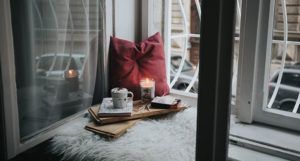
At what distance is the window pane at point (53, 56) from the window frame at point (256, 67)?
2.47 ft

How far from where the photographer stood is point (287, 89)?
5.59 feet

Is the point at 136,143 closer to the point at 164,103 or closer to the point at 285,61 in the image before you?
the point at 164,103

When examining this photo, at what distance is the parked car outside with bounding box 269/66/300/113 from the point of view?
1647 millimetres

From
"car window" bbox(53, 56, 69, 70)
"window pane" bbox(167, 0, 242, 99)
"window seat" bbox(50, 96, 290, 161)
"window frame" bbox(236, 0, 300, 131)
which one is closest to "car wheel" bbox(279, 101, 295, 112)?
"window frame" bbox(236, 0, 300, 131)

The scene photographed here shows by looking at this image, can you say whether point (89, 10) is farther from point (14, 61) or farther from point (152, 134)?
point (152, 134)

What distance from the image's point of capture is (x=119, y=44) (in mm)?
1805

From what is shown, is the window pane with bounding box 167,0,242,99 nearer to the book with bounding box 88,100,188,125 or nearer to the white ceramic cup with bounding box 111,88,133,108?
the book with bounding box 88,100,188,125

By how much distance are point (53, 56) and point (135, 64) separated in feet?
1.63

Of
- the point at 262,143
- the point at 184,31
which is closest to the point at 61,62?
the point at 184,31

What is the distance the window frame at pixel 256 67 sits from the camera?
148cm

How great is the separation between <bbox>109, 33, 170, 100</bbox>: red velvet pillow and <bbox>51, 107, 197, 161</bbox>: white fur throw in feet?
1.00

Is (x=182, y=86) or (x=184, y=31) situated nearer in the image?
(x=184, y=31)

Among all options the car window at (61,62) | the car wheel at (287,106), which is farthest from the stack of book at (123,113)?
the car wheel at (287,106)

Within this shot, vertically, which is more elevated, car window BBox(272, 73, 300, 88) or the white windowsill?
car window BBox(272, 73, 300, 88)
